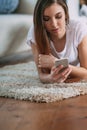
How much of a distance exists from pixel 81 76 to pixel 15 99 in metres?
0.36

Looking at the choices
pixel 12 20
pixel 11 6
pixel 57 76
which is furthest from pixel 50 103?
pixel 11 6

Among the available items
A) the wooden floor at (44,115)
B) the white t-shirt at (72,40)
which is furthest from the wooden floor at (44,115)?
the white t-shirt at (72,40)

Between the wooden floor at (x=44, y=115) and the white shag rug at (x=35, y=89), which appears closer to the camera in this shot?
the wooden floor at (x=44, y=115)

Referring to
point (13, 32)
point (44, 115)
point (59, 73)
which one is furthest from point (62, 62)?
point (13, 32)

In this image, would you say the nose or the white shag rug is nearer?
the white shag rug

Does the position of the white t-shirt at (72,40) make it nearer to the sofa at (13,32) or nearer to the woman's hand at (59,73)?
the woman's hand at (59,73)

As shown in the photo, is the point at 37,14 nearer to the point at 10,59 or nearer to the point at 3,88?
the point at 3,88

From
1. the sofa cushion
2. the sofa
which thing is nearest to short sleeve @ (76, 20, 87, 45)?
the sofa

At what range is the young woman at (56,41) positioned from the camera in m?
1.40

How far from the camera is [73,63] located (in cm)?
154

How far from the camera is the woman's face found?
1398 mm

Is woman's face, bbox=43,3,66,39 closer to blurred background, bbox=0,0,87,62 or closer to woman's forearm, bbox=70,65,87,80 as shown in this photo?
woman's forearm, bbox=70,65,87,80

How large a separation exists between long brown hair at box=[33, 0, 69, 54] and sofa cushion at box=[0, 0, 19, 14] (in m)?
0.84

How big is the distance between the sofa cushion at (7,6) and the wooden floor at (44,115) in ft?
3.77
